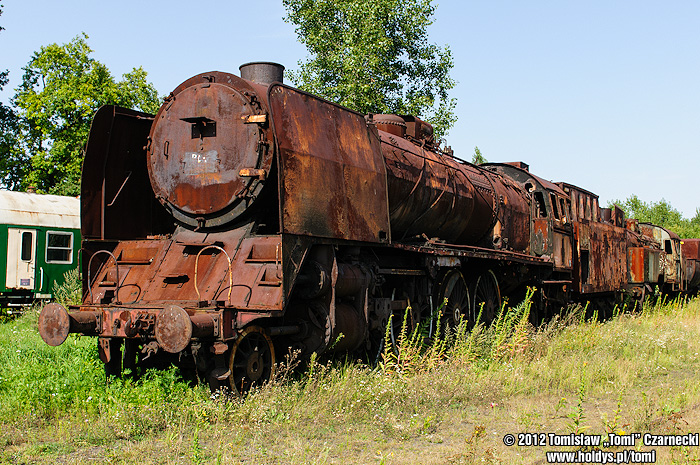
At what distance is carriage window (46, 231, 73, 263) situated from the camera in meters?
16.5

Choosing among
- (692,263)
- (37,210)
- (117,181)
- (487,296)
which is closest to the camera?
(117,181)

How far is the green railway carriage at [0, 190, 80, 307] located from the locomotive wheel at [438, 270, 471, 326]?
11028 mm

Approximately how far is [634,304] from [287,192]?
1495 cm

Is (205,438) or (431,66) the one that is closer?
(205,438)

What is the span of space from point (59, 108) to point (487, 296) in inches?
942

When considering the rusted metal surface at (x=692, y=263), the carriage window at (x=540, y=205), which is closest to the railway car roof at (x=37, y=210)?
the carriage window at (x=540, y=205)

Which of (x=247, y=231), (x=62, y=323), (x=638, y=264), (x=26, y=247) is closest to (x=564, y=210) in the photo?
(x=638, y=264)

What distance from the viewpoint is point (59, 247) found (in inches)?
658

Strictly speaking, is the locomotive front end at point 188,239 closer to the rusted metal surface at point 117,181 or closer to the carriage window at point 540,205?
the rusted metal surface at point 117,181

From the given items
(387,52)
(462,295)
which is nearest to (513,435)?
(462,295)

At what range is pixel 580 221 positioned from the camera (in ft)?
46.3

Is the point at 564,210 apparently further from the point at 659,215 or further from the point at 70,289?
the point at 659,215

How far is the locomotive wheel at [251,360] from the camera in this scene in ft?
19.1

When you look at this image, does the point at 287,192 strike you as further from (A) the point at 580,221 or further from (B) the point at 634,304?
(B) the point at 634,304
